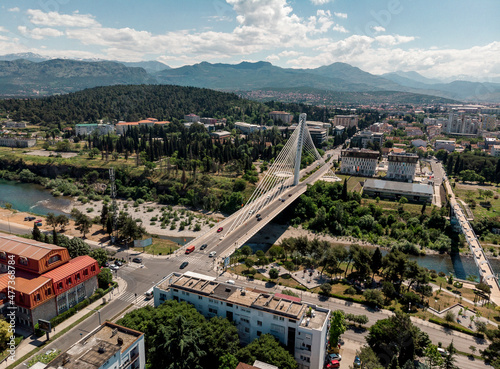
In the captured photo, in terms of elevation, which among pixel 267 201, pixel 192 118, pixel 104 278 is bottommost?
pixel 104 278

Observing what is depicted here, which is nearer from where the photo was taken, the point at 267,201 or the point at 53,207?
the point at 267,201

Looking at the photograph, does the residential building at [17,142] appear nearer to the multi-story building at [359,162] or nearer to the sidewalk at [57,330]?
the sidewalk at [57,330]

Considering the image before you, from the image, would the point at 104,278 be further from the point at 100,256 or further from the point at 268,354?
the point at 268,354

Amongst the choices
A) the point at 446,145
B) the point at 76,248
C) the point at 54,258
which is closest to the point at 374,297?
the point at 54,258

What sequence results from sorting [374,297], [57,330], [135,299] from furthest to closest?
1. [374,297]
2. [135,299]
3. [57,330]

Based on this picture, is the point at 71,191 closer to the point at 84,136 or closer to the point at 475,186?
the point at 84,136

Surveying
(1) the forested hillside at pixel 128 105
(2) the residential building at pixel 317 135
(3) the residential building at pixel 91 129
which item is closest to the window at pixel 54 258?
(3) the residential building at pixel 91 129
